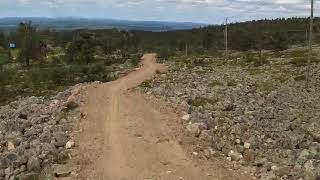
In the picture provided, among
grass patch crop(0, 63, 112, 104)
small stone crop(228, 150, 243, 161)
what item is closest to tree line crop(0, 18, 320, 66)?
grass patch crop(0, 63, 112, 104)

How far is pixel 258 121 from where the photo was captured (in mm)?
24438

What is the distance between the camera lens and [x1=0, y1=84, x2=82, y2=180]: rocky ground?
1666cm

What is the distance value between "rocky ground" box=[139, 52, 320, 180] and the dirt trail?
1.32m

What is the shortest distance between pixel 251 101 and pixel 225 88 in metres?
6.37

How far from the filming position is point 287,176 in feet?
52.0

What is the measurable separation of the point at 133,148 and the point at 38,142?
3610 millimetres

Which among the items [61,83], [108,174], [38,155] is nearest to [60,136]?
[38,155]

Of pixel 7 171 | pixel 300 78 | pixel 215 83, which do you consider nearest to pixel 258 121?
pixel 7 171

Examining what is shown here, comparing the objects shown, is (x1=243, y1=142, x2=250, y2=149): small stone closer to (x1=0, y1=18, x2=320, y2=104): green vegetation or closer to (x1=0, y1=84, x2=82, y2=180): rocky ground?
(x1=0, y1=84, x2=82, y2=180): rocky ground

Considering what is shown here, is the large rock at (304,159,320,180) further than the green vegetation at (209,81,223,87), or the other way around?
the green vegetation at (209,81,223,87)

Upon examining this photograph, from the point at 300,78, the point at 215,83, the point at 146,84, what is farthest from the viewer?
the point at 300,78

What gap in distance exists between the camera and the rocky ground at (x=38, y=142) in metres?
16.7

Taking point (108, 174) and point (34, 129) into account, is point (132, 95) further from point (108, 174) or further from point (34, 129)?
point (108, 174)

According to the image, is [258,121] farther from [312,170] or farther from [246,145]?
[312,170]
